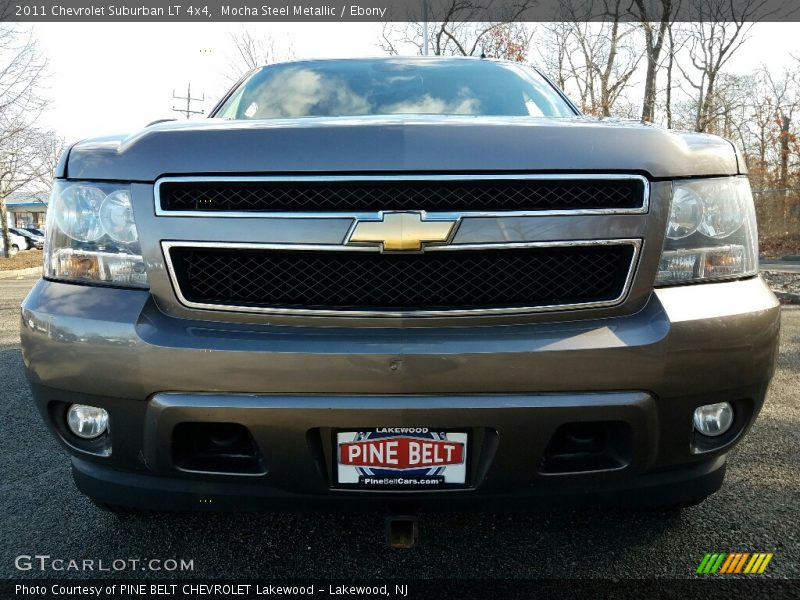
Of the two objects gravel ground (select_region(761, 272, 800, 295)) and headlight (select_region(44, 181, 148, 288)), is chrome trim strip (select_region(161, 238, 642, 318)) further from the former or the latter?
gravel ground (select_region(761, 272, 800, 295))

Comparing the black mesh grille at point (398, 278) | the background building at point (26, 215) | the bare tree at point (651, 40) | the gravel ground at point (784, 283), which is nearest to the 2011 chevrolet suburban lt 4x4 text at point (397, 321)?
the black mesh grille at point (398, 278)

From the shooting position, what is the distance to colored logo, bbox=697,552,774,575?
1795mm

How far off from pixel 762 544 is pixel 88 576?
2213mm

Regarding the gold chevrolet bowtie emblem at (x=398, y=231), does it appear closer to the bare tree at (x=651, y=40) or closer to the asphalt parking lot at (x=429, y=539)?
the asphalt parking lot at (x=429, y=539)

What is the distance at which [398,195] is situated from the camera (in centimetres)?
147

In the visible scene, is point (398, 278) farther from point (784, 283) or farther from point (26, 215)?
point (26, 215)

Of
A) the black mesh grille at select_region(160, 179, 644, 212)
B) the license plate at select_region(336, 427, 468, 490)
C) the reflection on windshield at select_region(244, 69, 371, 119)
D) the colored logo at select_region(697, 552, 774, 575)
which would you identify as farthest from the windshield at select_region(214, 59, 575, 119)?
the colored logo at select_region(697, 552, 774, 575)

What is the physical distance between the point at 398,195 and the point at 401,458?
686mm

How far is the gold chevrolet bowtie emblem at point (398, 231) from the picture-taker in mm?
1452

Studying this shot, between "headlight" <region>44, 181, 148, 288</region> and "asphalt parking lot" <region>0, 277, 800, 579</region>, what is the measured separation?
96 centimetres

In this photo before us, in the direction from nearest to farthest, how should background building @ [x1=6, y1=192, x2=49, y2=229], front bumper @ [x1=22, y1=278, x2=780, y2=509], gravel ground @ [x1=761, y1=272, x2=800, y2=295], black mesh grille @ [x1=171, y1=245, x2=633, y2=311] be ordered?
1. front bumper @ [x1=22, y1=278, x2=780, y2=509]
2. black mesh grille @ [x1=171, y1=245, x2=633, y2=311]
3. gravel ground @ [x1=761, y1=272, x2=800, y2=295]
4. background building @ [x1=6, y1=192, x2=49, y2=229]

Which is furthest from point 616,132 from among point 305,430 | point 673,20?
point 673,20

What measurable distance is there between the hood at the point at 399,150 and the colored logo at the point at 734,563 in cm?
124

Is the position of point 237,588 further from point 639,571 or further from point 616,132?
point 616,132
